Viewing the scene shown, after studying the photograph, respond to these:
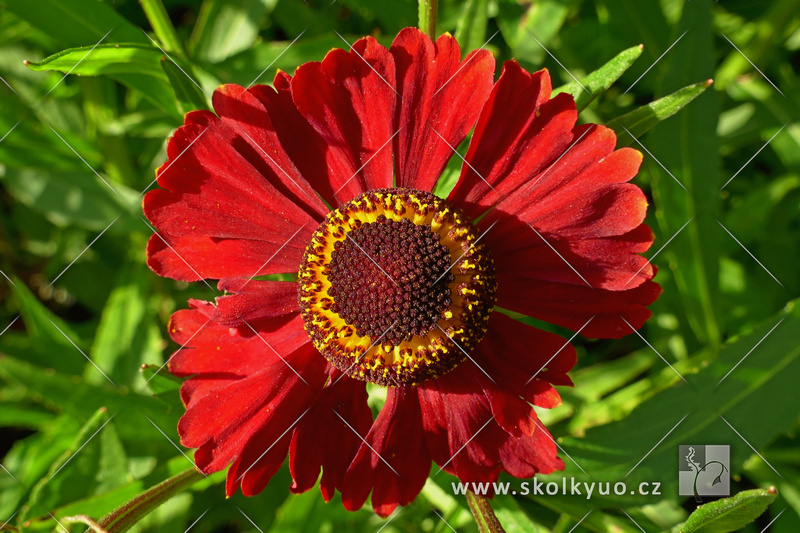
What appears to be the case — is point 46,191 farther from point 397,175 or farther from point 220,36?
point 397,175

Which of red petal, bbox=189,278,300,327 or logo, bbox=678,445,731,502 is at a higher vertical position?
red petal, bbox=189,278,300,327

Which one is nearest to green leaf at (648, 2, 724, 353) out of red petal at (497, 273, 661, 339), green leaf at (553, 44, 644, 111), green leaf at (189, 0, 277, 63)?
green leaf at (553, 44, 644, 111)

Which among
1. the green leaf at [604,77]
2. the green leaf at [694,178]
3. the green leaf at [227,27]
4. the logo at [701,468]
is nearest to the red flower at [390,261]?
the green leaf at [604,77]

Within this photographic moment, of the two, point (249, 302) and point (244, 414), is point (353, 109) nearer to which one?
point (249, 302)

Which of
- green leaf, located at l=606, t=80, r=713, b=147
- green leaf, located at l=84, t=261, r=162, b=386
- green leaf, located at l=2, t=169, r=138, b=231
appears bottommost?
green leaf, located at l=606, t=80, r=713, b=147

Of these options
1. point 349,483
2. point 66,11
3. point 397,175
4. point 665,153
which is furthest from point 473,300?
point 66,11

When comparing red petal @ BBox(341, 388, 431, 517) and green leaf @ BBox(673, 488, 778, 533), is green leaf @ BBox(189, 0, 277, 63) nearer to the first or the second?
red petal @ BBox(341, 388, 431, 517)
